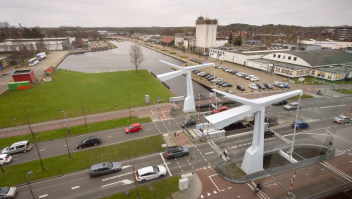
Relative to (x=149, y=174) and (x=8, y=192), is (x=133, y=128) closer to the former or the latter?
(x=149, y=174)

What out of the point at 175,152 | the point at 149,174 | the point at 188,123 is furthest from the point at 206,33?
the point at 149,174

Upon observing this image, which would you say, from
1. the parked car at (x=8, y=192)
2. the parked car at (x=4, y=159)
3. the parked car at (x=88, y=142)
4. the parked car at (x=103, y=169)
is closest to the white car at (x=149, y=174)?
the parked car at (x=103, y=169)

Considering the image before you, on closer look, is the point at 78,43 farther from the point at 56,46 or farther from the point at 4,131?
the point at 4,131

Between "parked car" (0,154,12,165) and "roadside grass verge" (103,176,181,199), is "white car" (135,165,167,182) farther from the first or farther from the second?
"parked car" (0,154,12,165)

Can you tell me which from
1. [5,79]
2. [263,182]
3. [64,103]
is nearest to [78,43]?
[5,79]

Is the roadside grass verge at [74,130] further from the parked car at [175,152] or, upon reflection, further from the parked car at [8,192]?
the parked car at [175,152]
